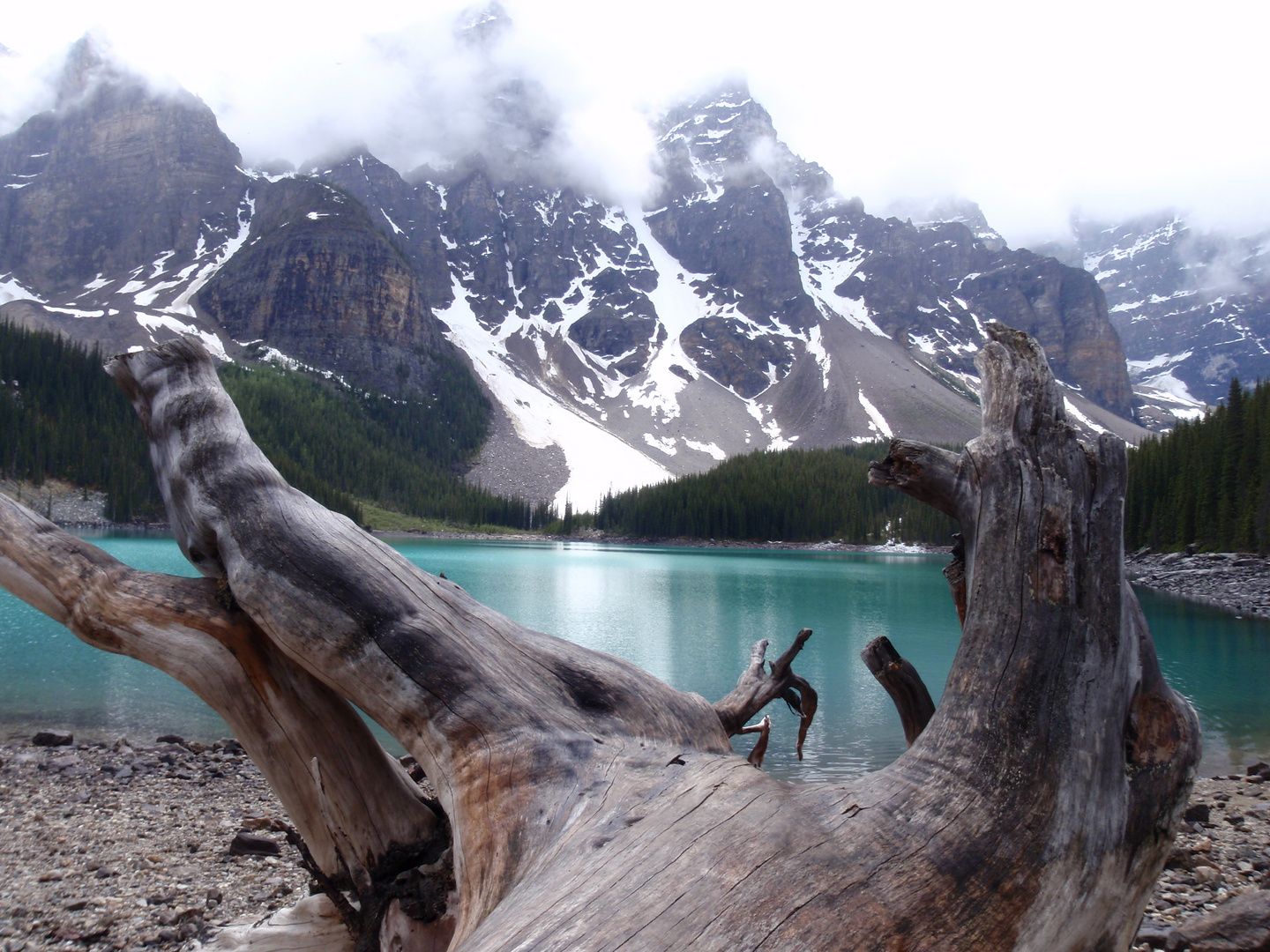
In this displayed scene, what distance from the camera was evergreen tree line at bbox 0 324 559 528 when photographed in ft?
207

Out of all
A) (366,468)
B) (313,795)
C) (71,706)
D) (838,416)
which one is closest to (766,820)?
(313,795)

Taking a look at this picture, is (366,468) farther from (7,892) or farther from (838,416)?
(7,892)

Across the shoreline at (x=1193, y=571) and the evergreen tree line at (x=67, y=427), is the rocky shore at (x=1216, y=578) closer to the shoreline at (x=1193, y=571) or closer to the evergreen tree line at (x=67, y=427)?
the shoreline at (x=1193, y=571)

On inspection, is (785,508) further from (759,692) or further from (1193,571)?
(759,692)

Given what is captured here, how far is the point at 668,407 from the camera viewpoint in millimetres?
154000

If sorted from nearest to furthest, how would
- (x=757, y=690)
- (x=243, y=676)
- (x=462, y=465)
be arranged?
(x=243, y=676) < (x=757, y=690) < (x=462, y=465)

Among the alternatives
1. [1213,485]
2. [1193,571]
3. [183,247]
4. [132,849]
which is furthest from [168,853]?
[183,247]

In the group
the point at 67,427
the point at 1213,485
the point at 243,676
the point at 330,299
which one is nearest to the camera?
the point at 243,676

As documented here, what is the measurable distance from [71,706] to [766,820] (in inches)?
466

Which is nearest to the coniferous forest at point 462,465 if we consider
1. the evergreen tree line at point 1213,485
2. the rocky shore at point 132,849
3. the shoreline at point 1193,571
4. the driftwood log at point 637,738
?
the evergreen tree line at point 1213,485

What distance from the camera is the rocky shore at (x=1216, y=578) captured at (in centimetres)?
2445

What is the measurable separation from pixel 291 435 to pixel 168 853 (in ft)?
329

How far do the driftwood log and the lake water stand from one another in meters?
6.57

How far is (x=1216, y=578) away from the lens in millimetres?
28953
